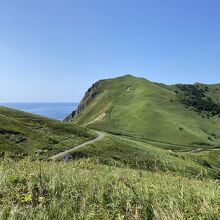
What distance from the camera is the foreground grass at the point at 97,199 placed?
624 centimetres

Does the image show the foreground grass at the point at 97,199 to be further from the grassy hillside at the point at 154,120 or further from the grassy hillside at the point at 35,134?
the grassy hillside at the point at 154,120

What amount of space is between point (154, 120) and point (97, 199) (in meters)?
154

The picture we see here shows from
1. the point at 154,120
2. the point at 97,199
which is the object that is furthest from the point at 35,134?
the point at 154,120

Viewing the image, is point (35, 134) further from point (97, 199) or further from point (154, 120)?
point (154, 120)

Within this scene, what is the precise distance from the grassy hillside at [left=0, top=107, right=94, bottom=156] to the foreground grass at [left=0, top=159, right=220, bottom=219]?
57.0 meters

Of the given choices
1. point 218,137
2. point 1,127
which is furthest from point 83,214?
point 218,137

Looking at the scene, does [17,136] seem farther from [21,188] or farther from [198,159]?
[21,188]

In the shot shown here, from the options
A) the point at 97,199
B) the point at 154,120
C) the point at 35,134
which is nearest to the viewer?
the point at 97,199

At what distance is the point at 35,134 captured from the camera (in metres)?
84.5

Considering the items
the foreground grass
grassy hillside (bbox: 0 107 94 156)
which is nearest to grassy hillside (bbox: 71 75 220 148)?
grassy hillside (bbox: 0 107 94 156)

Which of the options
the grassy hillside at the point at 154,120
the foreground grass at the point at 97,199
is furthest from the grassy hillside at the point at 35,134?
the foreground grass at the point at 97,199

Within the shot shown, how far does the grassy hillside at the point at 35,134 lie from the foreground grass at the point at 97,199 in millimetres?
57041

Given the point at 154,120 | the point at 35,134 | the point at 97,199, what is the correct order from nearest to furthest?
the point at 97,199 → the point at 35,134 → the point at 154,120

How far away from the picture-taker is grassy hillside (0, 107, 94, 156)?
73387mm
